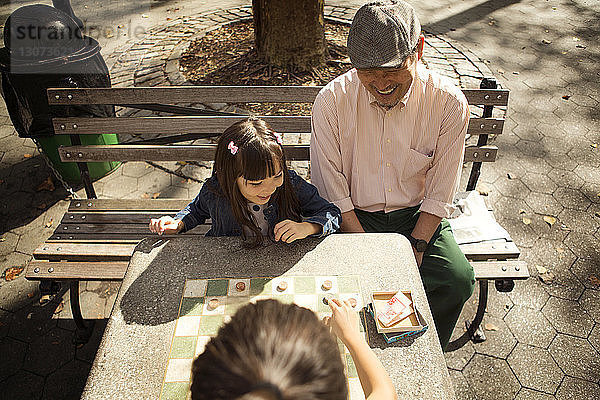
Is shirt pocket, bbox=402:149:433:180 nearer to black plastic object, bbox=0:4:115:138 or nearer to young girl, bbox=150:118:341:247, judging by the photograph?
young girl, bbox=150:118:341:247

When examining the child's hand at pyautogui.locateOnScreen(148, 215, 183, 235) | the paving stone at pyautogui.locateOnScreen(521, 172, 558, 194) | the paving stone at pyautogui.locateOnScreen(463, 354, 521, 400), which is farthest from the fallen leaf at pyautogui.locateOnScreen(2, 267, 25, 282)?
the paving stone at pyautogui.locateOnScreen(521, 172, 558, 194)

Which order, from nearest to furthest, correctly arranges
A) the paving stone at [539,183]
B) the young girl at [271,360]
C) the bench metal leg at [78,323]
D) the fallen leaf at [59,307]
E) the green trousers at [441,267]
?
the young girl at [271,360], the green trousers at [441,267], the bench metal leg at [78,323], the fallen leaf at [59,307], the paving stone at [539,183]

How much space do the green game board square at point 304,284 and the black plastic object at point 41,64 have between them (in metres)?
2.80

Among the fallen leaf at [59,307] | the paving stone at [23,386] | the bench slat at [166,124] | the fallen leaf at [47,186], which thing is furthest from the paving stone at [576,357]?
the fallen leaf at [47,186]

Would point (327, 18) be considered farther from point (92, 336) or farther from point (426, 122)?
point (92, 336)

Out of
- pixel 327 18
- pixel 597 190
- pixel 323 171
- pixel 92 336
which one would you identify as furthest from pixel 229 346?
pixel 327 18

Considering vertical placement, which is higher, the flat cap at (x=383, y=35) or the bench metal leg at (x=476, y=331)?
the flat cap at (x=383, y=35)

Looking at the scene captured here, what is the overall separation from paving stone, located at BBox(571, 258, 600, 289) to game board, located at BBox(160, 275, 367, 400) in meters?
2.49

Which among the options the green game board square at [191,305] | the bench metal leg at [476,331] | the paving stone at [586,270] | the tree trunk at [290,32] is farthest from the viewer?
the tree trunk at [290,32]

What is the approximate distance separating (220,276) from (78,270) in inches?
49.8

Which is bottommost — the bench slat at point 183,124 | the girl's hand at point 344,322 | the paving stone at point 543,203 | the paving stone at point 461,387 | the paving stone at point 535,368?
the paving stone at point 461,387

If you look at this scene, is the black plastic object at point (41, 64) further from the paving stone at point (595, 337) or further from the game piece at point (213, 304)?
the paving stone at point (595, 337)

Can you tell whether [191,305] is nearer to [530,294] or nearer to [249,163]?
[249,163]

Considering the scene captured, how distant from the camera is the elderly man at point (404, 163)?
245 cm
